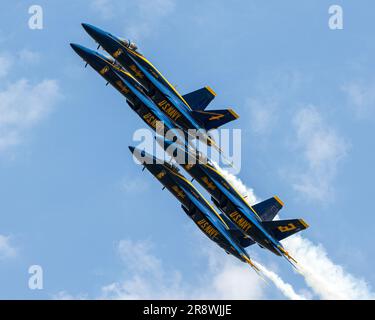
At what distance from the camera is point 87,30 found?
8662cm

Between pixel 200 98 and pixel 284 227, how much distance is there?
15009mm

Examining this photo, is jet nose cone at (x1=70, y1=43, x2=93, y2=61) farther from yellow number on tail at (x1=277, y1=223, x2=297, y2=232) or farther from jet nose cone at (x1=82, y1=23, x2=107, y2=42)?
yellow number on tail at (x1=277, y1=223, x2=297, y2=232)

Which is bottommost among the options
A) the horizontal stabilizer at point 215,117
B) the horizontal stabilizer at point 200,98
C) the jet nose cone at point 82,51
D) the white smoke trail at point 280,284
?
the white smoke trail at point 280,284

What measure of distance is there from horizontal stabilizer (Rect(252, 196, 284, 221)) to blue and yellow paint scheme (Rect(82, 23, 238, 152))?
7.58m

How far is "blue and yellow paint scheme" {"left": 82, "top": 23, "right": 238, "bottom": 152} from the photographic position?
283 feet

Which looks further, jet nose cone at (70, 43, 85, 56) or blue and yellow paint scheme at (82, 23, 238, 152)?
jet nose cone at (70, 43, 85, 56)

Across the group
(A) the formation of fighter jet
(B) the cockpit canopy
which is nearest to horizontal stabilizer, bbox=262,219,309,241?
(A) the formation of fighter jet

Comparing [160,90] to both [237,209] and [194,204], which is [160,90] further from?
[237,209]

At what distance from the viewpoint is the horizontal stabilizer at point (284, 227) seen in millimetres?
86056

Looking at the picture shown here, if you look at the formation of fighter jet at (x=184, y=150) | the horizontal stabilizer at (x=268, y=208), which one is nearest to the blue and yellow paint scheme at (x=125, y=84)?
the formation of fighter jet at (x=184, y=150)

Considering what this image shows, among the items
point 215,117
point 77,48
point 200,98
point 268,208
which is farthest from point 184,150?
point 77,48

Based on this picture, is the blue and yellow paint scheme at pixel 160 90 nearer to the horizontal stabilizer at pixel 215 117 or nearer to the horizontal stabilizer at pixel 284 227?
the horizontal stabilizer at pixel 215 117

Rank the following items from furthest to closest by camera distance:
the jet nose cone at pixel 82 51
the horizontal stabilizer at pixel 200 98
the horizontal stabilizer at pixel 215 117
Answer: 1. the horizontal stabilizer at pixel 200 98
2. the jet nose cone at pixel 82 51
3. the horizontal stabilizer at pixel 215 117

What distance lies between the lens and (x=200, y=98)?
88688mm
